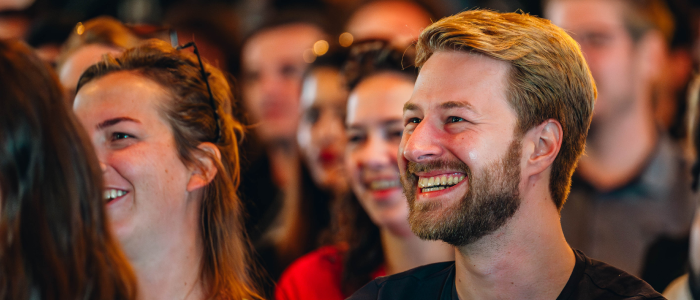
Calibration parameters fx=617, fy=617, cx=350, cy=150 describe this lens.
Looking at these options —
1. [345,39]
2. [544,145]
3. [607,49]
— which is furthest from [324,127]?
[544,145]

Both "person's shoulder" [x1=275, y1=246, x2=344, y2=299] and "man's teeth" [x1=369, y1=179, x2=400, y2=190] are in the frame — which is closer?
"man's teeth" [x1=369, y1=179, x2=400, y2=190]

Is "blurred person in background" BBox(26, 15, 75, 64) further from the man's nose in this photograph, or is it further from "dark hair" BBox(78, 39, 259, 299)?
the man's nose

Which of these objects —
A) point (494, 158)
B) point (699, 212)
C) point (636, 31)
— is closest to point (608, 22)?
point (636, 31)

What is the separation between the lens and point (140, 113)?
6.08 feet

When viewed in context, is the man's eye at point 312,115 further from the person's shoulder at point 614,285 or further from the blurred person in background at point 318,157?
the person's shoulder at point 614,285

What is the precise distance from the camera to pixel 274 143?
346 centimetres

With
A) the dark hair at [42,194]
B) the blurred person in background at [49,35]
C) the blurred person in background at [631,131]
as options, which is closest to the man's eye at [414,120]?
the dark hair at [42,194]

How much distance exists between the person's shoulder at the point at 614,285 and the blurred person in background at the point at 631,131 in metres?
1.11

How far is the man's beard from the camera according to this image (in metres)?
1.52

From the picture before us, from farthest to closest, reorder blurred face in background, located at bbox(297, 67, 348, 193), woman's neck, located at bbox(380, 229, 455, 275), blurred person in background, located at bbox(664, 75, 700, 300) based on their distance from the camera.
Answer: blurred face in background, located at bbox(297, 67, 348, 193)
woman's neck, located at bbox(380, 229, 455, 275)
blurred person in background, located at bbox(664, 75, 700, 300)

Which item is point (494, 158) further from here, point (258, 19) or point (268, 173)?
point (258, 19)

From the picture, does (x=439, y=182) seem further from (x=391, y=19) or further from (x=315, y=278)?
(x=391, y=19)

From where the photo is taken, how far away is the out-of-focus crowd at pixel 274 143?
1.08 meters

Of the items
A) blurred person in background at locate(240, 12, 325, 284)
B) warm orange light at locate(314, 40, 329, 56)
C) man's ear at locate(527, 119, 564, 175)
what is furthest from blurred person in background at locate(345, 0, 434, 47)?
man's ear at locate(527, 119, 564, 175)
